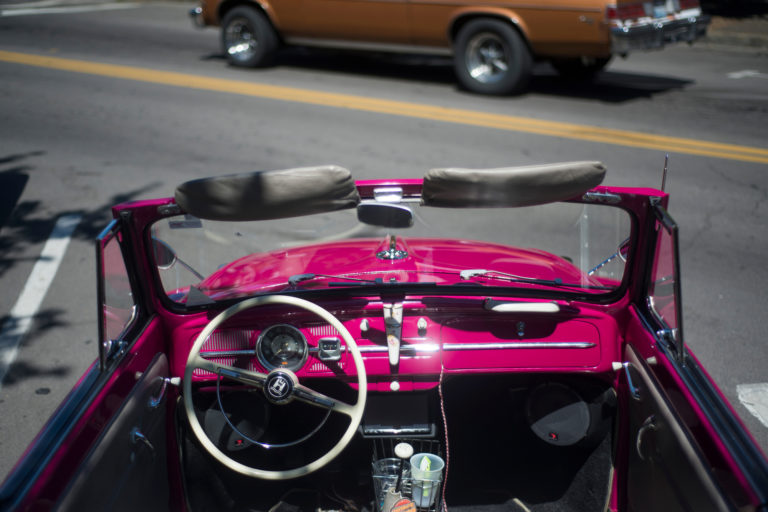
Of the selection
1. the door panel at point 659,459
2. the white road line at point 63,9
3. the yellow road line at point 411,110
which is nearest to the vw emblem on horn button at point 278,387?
the door panel at point 659,459

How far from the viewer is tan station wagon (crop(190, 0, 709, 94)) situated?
966 centimetres

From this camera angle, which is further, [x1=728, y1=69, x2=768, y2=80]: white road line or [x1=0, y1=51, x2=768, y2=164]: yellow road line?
[x1=728, y1=69, x2=768, y2=80]: white road line

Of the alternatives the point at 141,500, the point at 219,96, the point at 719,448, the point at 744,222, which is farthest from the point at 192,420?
the point at 219,96

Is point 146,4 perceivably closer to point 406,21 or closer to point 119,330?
point 406,21

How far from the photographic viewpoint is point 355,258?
3.70 m

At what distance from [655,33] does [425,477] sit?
8.64m

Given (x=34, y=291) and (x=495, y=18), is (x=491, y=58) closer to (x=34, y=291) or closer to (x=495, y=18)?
(x=495, y=18)

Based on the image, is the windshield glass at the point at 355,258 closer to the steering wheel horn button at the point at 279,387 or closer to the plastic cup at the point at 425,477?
the steering wheel horn button at the point at 279,387

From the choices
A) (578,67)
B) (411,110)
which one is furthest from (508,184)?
(578,67)

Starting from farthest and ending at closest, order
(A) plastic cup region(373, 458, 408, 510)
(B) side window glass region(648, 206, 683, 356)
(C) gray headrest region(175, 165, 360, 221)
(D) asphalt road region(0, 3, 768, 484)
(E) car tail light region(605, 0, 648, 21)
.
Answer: (E) car tail light region(605, 0, 648, 21) → (D) asphalt road region(0, 3, 768, 484) → (A) plastic cup region(373, 458, 408, 510) → (C) gray headrest region(175, 165, 360, 221) → (B) side window glass region(648, 206, 683, 356)

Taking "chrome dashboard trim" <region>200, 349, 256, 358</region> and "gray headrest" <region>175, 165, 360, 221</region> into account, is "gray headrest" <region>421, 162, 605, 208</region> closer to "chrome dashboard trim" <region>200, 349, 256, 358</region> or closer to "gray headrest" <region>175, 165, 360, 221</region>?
"gray headrest" <region>175, 165, 360, 221</region>

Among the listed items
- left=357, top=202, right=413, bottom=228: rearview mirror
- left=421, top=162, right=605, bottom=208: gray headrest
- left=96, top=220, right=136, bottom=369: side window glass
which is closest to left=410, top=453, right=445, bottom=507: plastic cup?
left=357, top=202, right=413, bottom=228: rearview mirror

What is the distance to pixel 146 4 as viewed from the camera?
66.1ft

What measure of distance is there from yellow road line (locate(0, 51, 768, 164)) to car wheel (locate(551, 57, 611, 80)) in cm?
254
